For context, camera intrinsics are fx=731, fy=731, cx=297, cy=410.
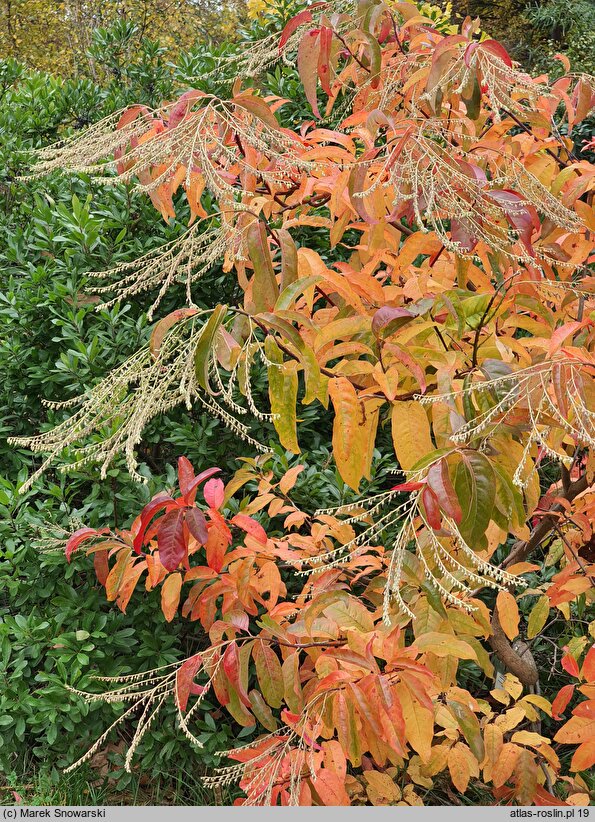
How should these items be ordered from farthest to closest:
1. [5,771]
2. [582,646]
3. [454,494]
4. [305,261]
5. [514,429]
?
[5,771]
[582,646]
[305,261]
[514,429]
[454,494]

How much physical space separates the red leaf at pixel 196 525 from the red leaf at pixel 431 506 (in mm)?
612

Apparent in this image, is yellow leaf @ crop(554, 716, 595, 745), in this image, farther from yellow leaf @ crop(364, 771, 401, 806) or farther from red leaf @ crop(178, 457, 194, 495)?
red leaf @ crop(178, 457, 194, 495)

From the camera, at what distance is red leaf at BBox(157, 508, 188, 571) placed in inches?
64.2

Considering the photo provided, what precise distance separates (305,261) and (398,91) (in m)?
0.90

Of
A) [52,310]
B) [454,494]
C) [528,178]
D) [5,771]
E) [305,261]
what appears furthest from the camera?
[52,310]

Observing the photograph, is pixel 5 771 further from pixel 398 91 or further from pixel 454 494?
pixel 398 91

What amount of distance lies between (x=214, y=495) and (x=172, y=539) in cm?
26

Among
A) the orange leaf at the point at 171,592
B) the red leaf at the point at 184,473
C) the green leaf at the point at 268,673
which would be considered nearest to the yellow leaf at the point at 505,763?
the green leaf at the point at 268,673

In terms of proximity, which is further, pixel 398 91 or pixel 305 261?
pixel 398 91

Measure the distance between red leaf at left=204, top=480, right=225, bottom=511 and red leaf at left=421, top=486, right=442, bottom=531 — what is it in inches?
30.2

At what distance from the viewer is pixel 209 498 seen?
74.5 inches

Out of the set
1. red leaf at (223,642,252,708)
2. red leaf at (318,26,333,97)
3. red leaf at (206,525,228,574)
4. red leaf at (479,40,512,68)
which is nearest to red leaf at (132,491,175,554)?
red leaf at (206,525,228,574)

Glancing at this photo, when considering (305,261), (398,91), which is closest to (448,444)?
(305,261)

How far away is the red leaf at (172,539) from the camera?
163cm
